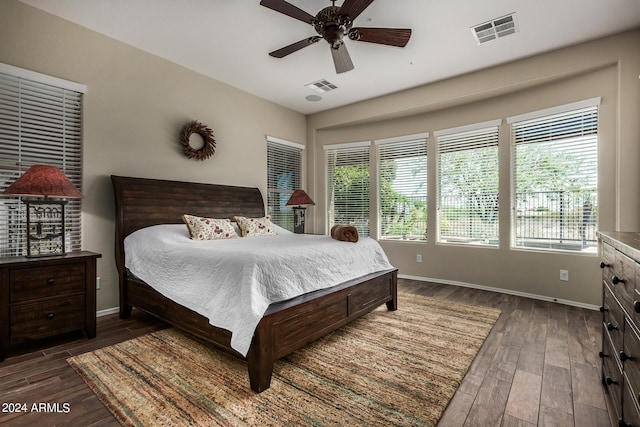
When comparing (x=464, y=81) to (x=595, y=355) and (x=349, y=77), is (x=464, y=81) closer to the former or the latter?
(x=349, y=77)

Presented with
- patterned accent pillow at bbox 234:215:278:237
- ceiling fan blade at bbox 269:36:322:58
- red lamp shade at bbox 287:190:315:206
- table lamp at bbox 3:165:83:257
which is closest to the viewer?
table lamp at bbox 3:165:83:257

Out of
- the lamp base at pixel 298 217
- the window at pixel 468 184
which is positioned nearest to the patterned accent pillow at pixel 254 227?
the lamp base at pixel 298 217

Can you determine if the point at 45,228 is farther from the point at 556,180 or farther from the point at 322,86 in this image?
the point at 556,180

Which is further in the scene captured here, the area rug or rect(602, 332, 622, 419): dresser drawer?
the area rug

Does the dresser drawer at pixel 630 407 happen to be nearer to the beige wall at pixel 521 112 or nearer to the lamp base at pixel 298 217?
the beige wall at pixel 521 112

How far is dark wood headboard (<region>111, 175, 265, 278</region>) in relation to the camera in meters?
3.32

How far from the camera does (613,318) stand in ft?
5.55

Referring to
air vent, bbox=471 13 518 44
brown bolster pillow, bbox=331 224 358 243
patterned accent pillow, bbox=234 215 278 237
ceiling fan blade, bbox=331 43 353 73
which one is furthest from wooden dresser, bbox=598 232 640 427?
patterned accent pillow, bbox=234 215 278 237

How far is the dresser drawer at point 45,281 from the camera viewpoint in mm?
2367

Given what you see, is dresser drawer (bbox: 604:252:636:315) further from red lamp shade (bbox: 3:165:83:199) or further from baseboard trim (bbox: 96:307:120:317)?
baseboard trim (bbox: 96:307:120:317)

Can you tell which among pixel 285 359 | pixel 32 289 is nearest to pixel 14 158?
pixel 32 289

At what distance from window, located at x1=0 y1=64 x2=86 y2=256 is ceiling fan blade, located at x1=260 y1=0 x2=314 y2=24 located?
2190 mm

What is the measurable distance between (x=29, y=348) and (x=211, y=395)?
177cm

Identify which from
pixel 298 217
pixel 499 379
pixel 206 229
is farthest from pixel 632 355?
pixel 298 217
